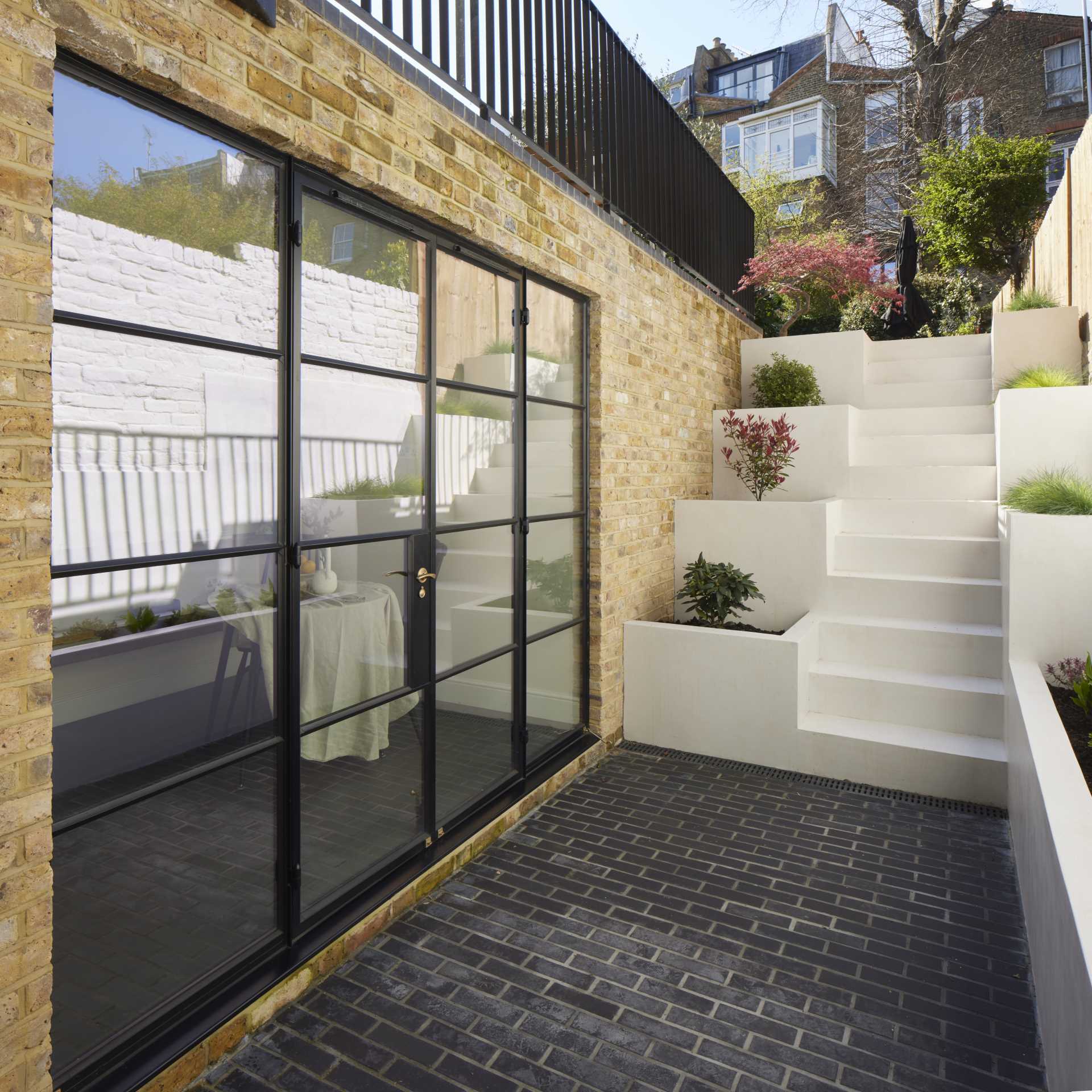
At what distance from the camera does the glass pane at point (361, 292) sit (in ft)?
8.43

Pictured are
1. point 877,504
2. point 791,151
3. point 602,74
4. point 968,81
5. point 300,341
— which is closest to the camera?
point 300,341

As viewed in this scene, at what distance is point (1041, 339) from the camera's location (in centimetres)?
651

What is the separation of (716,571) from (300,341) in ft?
10.8

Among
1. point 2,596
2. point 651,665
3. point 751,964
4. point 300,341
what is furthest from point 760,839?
point 2,596

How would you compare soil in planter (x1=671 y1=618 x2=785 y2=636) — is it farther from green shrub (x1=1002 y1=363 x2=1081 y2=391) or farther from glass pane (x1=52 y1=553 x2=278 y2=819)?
glass pane (x1=52 y1=553 x2=278 y2=819)

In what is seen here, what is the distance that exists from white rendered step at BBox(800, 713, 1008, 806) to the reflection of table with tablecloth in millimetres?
2463

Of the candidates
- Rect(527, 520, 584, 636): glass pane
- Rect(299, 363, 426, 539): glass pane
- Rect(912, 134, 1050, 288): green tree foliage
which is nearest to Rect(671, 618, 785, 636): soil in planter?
Rect(527, 520, 584, 636): glass pane

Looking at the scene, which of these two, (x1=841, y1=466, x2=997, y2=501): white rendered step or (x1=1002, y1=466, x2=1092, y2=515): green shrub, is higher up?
Result: (x1=841, y1=466, x2=997, y2=501): white rendered step

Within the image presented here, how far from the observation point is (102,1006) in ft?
6.50

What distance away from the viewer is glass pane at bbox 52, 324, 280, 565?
73.5 inches

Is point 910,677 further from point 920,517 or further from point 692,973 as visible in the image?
point 692,973

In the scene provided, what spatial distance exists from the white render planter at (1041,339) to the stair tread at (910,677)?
344cm

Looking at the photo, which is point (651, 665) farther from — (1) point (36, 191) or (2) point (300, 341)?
(1) point (36, 191)

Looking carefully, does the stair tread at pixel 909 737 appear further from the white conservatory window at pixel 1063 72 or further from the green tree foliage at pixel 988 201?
the white conservatory window at pixel 1063 72
